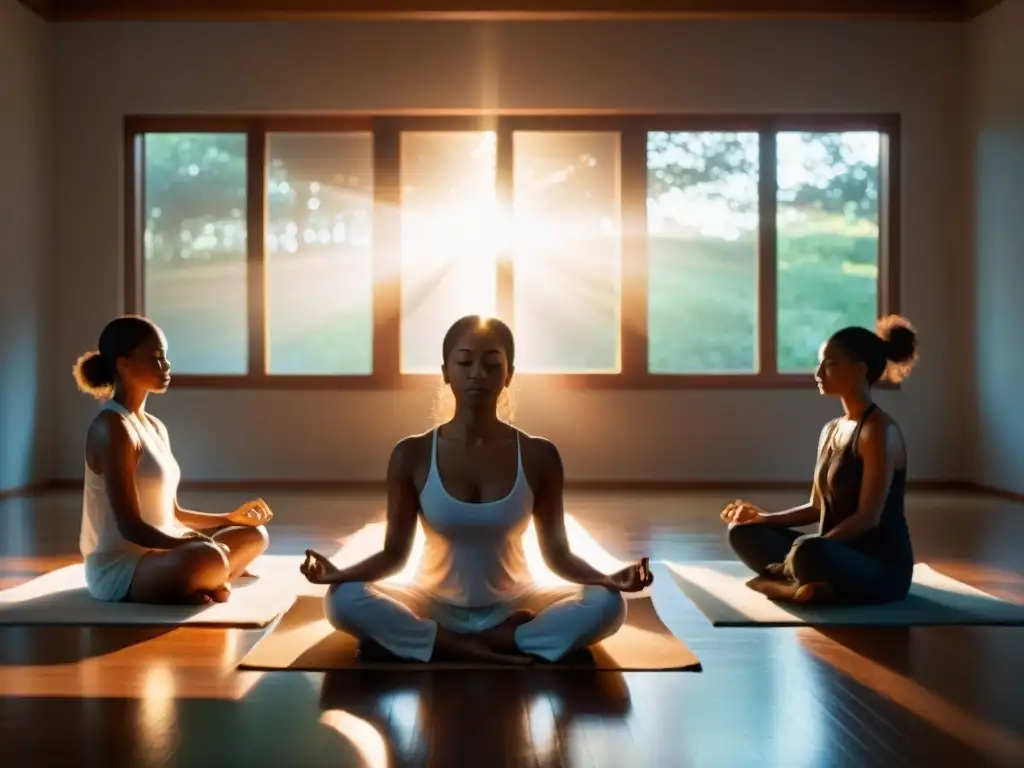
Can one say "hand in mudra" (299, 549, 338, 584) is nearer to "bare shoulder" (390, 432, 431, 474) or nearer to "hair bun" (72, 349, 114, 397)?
"bare shoulder" (390, 432, 431, 474)

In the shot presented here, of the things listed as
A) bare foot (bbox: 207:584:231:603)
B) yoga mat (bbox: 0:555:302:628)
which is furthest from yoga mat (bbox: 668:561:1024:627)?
bare foot (bbox: 207:584:231:603)

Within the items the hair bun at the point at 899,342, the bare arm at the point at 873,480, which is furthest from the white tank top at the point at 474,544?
the hair bun at the point at 899,342

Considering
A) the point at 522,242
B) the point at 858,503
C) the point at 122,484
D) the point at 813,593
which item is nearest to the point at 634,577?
the point at 813,593

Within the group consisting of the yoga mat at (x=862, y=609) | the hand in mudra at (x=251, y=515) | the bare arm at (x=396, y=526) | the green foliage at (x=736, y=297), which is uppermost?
the green foliage at (x=736, y=297)

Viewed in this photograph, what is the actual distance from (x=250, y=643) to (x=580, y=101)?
15.8ft

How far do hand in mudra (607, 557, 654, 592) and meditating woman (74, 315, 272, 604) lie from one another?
135 cm

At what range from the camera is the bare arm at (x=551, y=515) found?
2.84 meters

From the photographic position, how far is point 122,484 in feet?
11.1

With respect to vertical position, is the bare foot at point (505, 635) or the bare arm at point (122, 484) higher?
the bare arm at point (122, 484)

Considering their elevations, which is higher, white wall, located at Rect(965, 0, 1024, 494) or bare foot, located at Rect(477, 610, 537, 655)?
white wall, located at Rect(965, 0, 1024, 494)

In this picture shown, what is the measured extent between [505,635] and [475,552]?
0.68 ft

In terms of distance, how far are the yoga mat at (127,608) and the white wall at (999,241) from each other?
4.41 meters

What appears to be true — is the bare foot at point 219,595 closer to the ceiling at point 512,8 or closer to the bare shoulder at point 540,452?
the bare shoulder at point 540,452

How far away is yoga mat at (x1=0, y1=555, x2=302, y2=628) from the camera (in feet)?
10.7
